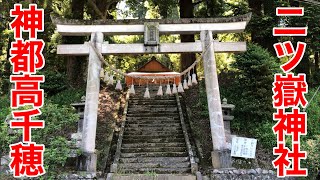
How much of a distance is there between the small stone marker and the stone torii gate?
0.33 m

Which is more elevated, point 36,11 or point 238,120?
point 36,11

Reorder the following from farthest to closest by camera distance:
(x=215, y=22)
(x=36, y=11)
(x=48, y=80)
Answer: (x=48, y=80)
(x=215, y=22)
(x=36, y=11)

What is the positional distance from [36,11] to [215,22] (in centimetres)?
537

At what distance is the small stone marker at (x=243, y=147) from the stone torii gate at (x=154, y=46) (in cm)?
33

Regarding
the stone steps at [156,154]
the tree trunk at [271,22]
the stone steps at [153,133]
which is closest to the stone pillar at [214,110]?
the stone steps at [156,154]

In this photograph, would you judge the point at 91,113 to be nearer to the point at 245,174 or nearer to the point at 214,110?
the point at 214,110

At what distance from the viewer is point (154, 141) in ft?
35.0

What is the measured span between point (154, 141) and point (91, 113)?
2510 millimetres

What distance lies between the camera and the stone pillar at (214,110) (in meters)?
9.08

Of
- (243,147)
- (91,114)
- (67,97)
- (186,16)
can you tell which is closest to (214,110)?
(243,147)

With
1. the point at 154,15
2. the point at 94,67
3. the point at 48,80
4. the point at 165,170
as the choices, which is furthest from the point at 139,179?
the point at 154,15

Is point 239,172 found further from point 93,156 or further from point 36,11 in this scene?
point 36,11

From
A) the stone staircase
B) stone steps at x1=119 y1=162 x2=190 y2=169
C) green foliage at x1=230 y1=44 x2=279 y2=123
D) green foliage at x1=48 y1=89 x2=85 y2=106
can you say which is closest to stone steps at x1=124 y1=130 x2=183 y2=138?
the stone staircase

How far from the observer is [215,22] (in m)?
10.1
